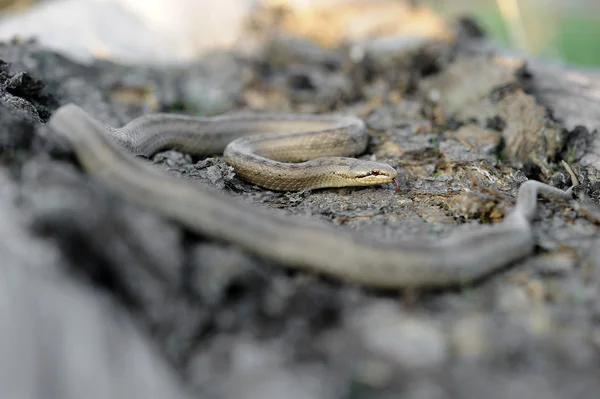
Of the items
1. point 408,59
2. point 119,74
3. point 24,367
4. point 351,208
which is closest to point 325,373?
point 24,367

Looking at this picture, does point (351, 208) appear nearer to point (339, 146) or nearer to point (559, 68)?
point (339, 146)

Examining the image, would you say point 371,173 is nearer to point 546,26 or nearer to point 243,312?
point 243,312

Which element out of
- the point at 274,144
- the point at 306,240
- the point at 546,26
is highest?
the point at 546,26

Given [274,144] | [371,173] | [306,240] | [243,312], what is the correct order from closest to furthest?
[243,312], [306,240], [371,173], [274,144]

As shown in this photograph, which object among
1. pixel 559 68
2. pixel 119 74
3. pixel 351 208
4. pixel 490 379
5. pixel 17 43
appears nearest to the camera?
pixel 490 379

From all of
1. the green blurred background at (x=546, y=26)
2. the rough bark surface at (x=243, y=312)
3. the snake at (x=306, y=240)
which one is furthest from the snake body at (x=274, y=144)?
the green blurred background at (x=546, y=26)

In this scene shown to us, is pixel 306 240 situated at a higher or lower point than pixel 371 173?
higher

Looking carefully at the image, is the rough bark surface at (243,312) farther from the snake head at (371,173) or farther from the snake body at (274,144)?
the snake body at (274,144)

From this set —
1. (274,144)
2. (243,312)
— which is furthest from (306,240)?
(274,144)
